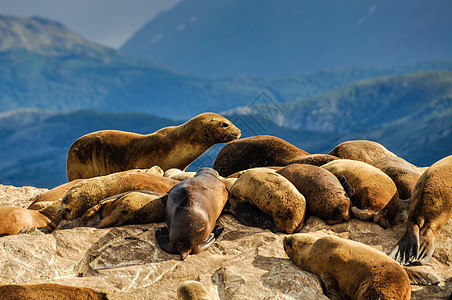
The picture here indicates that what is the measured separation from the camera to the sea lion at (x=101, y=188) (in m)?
5.12

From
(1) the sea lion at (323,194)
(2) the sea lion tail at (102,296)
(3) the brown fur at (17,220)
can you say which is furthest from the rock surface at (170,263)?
(3) the brown fur at (17,220)

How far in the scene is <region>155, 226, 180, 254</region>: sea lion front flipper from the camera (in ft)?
13.9

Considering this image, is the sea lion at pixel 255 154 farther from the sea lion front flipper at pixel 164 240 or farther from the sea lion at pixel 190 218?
the sea lion front flipper at pixel 164 240

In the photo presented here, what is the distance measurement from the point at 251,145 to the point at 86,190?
3.35 metres

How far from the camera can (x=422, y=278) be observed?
3902 mm

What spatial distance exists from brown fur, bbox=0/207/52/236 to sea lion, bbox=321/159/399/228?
3.48 m

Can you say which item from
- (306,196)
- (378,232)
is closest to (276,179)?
(306,196)

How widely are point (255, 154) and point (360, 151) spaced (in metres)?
1.68

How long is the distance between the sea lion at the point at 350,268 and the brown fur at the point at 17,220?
9.57 feet

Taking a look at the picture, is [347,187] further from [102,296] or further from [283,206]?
[102,296]

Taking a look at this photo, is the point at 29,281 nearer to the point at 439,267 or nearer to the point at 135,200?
the point at 135,200

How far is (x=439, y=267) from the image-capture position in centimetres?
433

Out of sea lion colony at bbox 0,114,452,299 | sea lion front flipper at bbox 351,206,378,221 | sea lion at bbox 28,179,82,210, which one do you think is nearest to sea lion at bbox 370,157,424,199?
sea lion colony at bbox 0,114,452,299

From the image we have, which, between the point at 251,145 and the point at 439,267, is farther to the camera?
the point at 251,145
